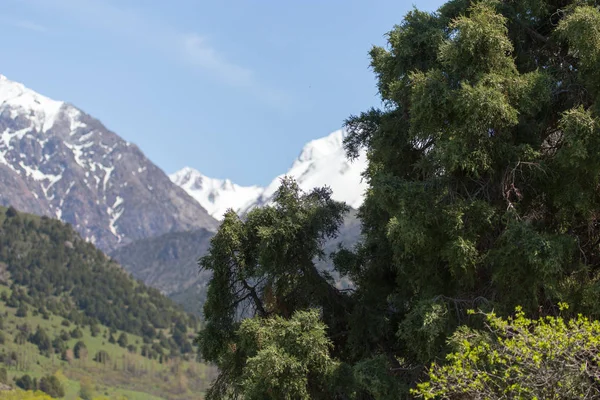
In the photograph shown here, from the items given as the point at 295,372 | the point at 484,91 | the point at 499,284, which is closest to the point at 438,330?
the point at 499,284

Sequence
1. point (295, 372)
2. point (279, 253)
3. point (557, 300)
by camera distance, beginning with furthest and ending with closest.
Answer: point (279, 253), point (295, 372), point (557, 300)

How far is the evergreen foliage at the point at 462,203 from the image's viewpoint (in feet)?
59.8

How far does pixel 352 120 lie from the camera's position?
1085 inches

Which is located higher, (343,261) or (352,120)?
(352,120)

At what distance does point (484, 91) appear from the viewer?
17.9 metres

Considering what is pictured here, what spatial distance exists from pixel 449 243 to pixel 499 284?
179cm

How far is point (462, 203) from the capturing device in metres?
19.0

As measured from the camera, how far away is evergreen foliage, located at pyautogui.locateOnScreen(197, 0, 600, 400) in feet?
59.8

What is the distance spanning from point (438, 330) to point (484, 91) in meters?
6.45

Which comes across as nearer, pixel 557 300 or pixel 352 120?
pixel 557 300

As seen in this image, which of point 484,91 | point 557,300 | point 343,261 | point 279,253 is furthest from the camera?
point 343,261

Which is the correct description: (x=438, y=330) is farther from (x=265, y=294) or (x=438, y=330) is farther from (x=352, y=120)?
(x=352, y=120)

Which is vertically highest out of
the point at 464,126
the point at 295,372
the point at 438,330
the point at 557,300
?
the point at 464,126

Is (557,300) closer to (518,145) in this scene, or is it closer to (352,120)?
(518,145)
